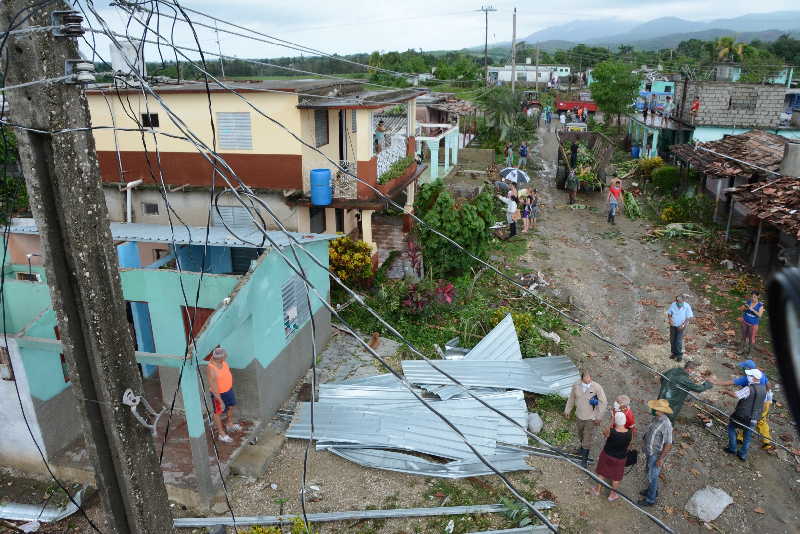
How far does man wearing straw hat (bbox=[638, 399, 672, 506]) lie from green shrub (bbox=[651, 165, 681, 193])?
2034 cm

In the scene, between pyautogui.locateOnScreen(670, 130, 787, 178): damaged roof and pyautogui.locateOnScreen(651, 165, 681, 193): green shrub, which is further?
pyautogui.locateOnScreen(651, 165, 681, 193): green shrub

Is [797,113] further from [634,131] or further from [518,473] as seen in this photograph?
[518,473]

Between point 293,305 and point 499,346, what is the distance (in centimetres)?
428

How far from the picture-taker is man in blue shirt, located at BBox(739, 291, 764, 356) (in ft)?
38.7

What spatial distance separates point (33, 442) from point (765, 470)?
36.7ft

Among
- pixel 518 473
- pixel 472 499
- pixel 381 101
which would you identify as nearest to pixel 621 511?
pixel 518 473

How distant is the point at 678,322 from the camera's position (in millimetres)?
11742

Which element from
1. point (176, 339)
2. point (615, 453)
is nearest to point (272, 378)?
point (176, 339)

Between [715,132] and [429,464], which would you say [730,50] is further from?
[429,464]

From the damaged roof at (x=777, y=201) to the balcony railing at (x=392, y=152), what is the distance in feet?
33.4

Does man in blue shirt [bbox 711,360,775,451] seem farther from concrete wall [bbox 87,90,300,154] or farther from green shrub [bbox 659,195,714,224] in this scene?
green shrub [bbox 659,195,714,224]

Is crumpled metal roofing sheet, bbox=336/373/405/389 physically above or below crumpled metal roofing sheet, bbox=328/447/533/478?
above

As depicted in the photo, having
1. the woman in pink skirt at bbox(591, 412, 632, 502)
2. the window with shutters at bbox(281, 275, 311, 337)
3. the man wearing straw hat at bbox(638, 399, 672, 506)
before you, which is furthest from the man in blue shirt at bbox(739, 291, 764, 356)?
the window with shutters at bbox(281, 275, 311, 337)

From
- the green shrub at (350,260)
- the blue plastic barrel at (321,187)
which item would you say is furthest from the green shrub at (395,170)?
the green shrub at (350,260)
